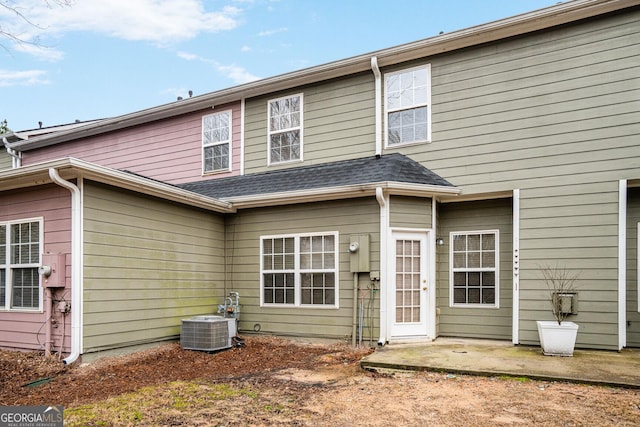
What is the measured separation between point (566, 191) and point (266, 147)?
563 cm

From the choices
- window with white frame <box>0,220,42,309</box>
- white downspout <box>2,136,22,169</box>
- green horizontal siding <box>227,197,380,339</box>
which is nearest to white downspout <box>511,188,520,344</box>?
green horizontal siding <box>227,197,380,339</box>

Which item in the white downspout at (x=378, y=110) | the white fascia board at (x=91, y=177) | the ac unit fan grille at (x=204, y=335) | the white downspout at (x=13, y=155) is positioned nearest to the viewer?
the white fascia board at (x=91, y=177)

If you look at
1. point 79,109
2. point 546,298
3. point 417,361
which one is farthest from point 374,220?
point 79,109

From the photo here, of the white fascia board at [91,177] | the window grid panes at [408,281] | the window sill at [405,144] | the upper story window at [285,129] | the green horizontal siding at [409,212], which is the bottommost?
the window grid panes at [408,281]

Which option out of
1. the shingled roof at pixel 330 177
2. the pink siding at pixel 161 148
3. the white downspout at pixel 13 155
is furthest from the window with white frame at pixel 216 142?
the white downspout at pixel 13 155

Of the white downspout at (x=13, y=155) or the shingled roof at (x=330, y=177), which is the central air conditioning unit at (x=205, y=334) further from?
the white downspout at (x=13, y=155)

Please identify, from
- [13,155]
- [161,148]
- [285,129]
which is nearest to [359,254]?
[285,129]

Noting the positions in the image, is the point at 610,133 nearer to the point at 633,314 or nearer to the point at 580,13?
the point at 580,13

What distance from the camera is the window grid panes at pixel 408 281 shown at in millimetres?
7402

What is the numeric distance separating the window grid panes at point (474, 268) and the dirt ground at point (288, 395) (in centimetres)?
246

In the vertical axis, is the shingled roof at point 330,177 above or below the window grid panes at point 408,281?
above

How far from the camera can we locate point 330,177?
317 inches

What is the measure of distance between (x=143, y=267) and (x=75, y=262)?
114 centimetres

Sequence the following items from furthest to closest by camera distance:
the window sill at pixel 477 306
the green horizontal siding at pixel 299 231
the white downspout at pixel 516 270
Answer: the window sill at pixel 477 306
the green horizontal siding at pixel 299 231
the white downspout at pixel 516 270
